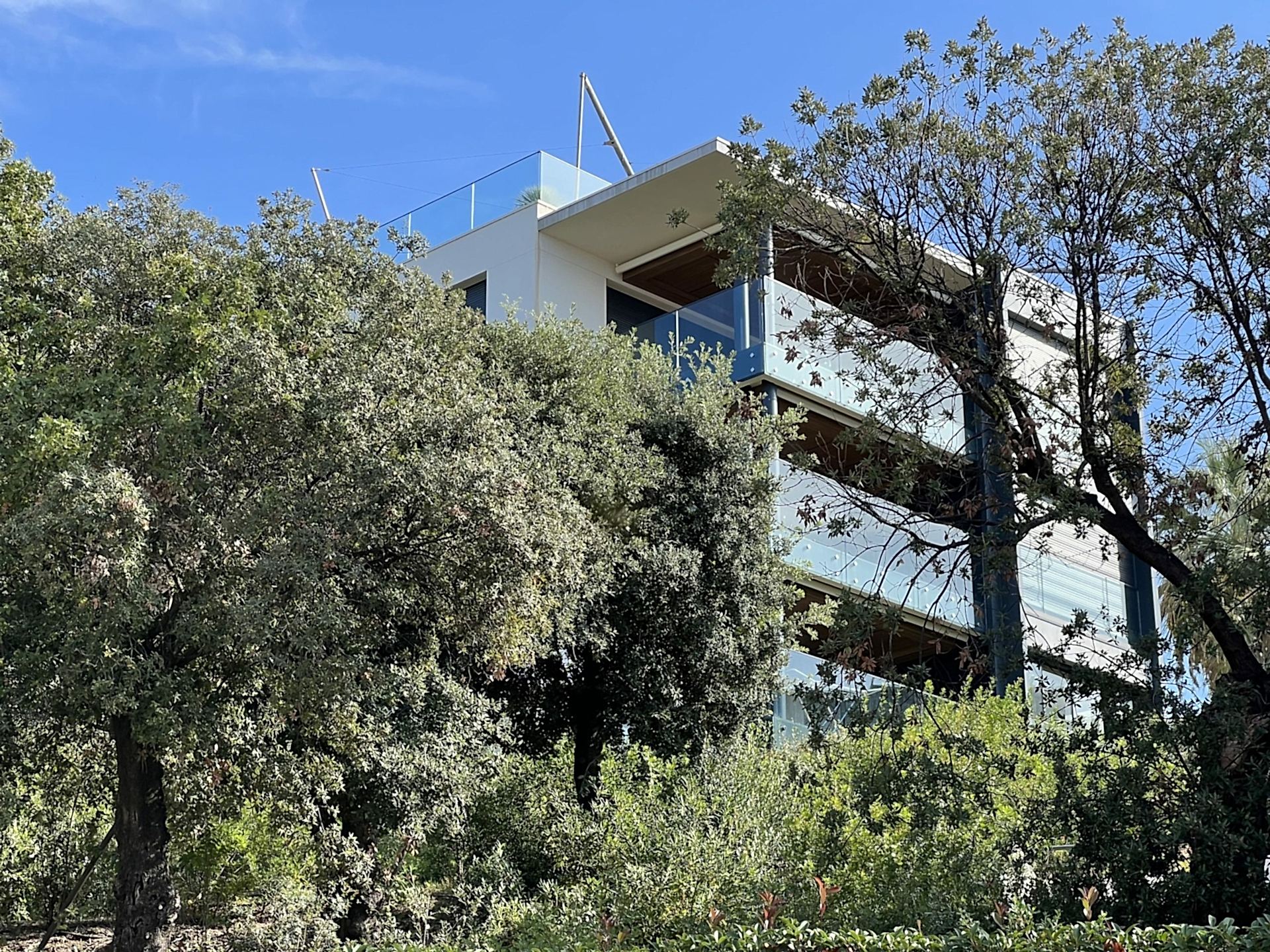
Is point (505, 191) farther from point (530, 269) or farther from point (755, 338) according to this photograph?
point (755, 338)

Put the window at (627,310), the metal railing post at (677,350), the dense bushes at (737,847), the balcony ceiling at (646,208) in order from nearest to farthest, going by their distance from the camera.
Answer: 1. the dense bushes at (737,847)
2. the metal railing post at (677,350)
3. the balcony ceiling at (646,208)
4. the window at (627,310)

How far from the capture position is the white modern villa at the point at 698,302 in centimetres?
2141

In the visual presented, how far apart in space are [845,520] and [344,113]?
1181cm

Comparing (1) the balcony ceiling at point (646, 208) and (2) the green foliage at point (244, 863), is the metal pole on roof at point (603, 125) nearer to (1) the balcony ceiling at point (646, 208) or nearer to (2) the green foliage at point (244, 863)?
(1) the balcony ceiling at point (646, 208)

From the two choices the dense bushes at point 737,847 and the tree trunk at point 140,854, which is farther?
the tree trunk at point 140,854

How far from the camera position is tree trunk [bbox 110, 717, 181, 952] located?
12.4 meters

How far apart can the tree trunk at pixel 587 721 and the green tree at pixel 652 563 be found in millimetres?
19

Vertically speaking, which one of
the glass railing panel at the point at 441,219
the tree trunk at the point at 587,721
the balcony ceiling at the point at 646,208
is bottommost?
the tree trunk at the point at 587,721

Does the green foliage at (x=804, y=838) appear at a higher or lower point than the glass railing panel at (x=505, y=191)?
lower

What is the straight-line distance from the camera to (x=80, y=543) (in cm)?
1080

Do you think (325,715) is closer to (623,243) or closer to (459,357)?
(459,357)

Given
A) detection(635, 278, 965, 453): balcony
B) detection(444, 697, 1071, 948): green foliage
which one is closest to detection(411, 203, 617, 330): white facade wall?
detection(635, 278, 965, 453): balcony

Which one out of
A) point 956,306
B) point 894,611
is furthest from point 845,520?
point 956,306

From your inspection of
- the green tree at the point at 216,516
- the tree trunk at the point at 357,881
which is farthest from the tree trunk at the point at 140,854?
the tree trunk at the point at 357,881
